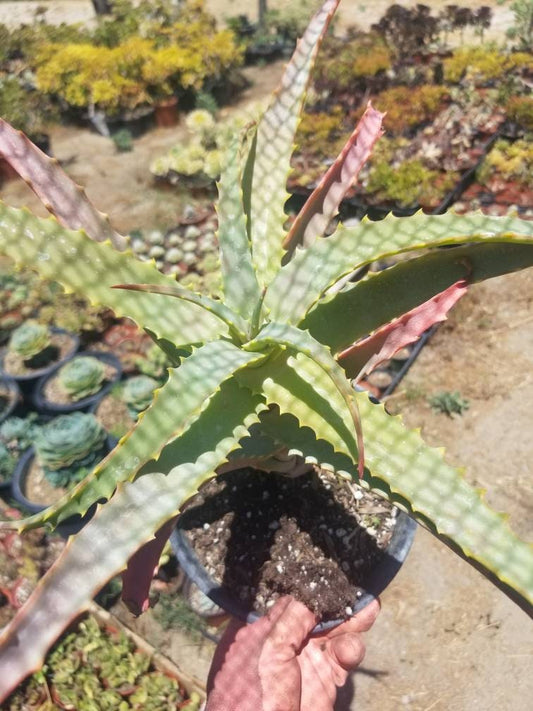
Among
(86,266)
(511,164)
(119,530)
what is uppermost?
(86,266)

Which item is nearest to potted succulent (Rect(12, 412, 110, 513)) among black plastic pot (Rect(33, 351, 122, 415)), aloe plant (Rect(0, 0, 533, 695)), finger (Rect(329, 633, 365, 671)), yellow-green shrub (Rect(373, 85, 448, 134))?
black plastic pot (Rect(33, 351, 122, 415))

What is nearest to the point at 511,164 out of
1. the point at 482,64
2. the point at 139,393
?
the point at 482,64

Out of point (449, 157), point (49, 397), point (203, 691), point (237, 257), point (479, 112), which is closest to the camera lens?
point (237, 257)

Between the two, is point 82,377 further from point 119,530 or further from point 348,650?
point 119,530

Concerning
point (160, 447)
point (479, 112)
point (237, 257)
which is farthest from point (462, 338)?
point (160, 447)

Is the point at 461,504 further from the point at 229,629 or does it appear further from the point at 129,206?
the point at 129,206
